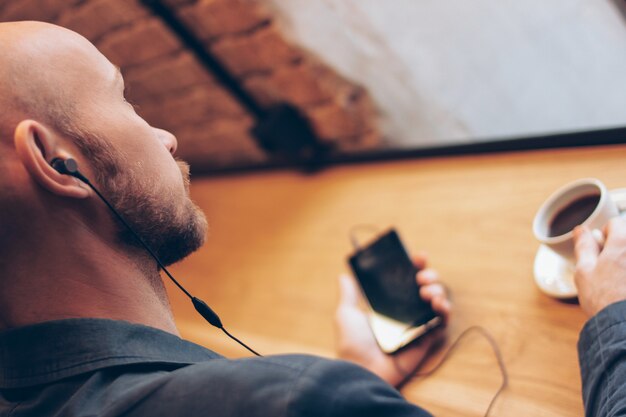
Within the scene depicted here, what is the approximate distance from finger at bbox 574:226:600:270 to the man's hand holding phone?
212mm

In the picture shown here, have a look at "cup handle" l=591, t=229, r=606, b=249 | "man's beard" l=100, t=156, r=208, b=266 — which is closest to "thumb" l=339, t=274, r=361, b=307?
"man's beard" l=100, t=156, r=208, b=266

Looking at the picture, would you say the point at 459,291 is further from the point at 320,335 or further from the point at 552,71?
the point at 552,71

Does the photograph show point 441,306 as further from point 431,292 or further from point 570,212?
point 570,212

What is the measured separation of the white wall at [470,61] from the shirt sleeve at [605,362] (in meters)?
0.50

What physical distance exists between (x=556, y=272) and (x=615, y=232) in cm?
12

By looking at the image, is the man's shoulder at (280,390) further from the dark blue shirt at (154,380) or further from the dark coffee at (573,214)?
the dark coffee at (573,214)

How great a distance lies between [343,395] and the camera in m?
0.47

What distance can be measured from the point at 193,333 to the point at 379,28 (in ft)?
2.53

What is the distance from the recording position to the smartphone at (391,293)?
0.82 metres

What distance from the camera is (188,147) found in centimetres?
170

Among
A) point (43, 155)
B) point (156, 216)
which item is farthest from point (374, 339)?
point (43, 155)

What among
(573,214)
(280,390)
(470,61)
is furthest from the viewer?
(470,61)

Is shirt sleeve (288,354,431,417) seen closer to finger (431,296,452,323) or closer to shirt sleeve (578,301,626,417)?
shirt sleeve (578,301,626,417)

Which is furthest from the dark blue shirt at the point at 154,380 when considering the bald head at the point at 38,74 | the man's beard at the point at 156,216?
the bald head at the point at 38,74
